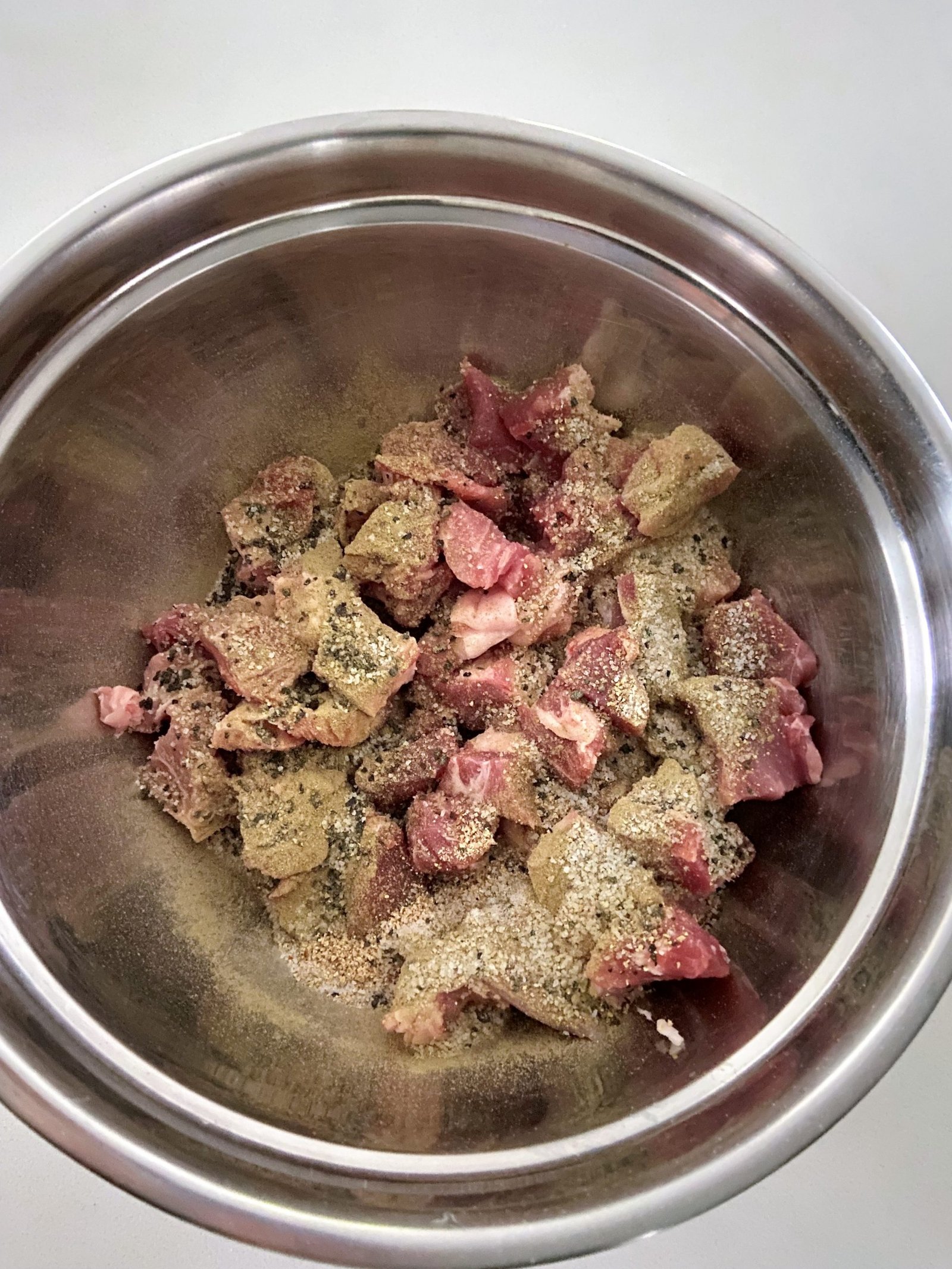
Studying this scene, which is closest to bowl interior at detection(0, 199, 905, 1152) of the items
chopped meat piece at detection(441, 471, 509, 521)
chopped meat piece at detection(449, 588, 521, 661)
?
chopped meat piece at detection(441, 471, 509, 521)

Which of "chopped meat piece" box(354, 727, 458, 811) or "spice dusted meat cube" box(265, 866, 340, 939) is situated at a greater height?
"chopped meat piece" box(354, 727, 458, 811)

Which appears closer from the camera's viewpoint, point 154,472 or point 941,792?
point 941,792

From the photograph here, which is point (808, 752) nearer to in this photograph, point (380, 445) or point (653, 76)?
point (380, 445)

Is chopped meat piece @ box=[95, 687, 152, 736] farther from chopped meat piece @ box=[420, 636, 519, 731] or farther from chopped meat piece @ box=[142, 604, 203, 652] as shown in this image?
chopped meat piece @ box=[420, 636, 519, 731]

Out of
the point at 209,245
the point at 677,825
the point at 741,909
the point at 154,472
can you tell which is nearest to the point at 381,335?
the point at 209,245

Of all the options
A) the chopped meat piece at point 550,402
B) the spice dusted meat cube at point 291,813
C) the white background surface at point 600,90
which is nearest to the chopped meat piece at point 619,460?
the chopped meat piece at point 550,402

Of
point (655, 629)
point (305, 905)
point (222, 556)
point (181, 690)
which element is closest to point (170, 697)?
point (181, 690)

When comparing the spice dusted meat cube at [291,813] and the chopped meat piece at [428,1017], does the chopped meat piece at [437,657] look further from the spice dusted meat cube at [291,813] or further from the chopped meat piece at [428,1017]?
the chopped meat piece at [428,1017]
